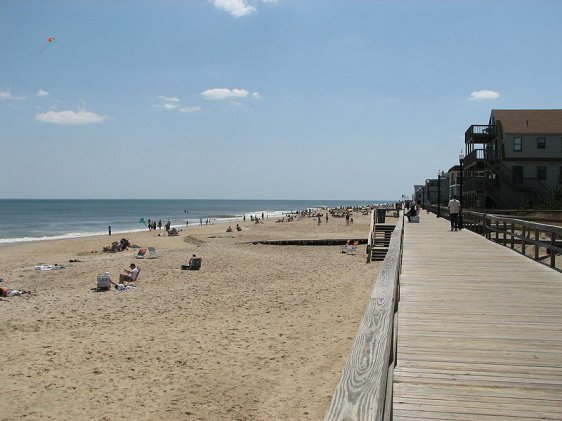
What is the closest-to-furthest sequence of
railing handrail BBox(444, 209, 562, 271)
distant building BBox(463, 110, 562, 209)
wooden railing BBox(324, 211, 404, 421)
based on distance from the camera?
1. wooden railing BBox(324, 211, 404, 421)
2. railing handrail BBox(444, 209, 562, 271)
3. distant building BBox(463, 110, 562, 209)

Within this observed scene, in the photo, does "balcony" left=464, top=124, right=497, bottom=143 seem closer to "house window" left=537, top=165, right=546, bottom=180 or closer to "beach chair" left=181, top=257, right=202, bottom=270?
"house window" left=537, top=165, right=546, bottom=180

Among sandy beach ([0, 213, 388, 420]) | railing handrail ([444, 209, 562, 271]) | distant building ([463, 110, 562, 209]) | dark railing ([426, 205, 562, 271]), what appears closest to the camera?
sandy beach ([0, 213, 388, 420])

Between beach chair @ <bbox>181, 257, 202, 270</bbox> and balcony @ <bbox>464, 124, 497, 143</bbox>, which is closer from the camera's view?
beach chair @ <bbox>181, 257, 202, 270</bbox>

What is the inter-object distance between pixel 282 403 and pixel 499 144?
37.4m

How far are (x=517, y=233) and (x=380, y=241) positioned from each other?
8516 mm

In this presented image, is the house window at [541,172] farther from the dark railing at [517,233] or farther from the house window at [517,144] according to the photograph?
the dark railing at [517,233]

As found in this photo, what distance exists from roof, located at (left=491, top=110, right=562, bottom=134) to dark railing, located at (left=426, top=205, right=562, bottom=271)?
17.2 m

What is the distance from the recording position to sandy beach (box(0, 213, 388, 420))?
25.7 feet

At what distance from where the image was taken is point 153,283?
1877cm

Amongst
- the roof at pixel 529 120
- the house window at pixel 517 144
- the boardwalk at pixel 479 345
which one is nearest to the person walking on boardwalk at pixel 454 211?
the boardwalk at pixel 479 345

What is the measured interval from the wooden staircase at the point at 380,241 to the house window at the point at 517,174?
50.1 feet

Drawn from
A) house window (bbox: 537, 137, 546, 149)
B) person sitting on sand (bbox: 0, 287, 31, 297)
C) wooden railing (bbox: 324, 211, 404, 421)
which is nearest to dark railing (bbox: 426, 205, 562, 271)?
wooden railing (bbox: 324, 211, 404, 421)

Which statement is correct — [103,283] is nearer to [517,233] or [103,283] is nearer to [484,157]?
[517,233]

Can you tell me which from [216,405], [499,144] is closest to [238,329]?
[216,405]
